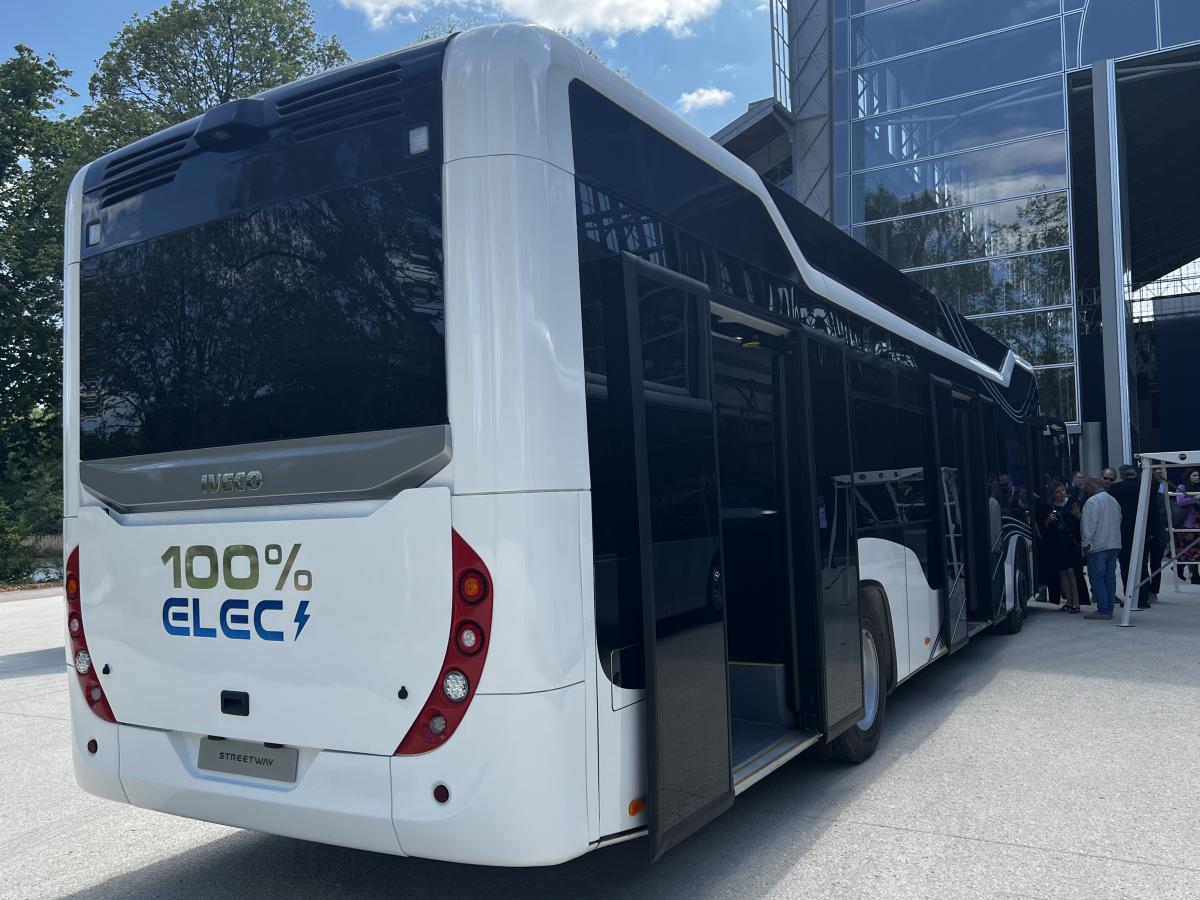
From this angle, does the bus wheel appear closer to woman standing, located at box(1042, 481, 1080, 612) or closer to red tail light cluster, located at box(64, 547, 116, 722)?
woman standing, located at box(1042, 481, 1080, 612)

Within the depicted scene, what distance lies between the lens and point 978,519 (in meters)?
9.07

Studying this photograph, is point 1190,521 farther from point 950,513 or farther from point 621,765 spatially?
point 621,765

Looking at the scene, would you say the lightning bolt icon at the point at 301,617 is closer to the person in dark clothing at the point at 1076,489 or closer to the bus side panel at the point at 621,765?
the bus side panel at the point at 621,765

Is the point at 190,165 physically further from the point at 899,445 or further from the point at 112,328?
the point at 899,445

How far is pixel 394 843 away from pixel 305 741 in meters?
0.50

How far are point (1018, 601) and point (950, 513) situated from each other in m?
3.52

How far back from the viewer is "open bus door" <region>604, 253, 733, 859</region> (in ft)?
12.1

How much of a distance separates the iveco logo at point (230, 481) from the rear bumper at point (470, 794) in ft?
3.27

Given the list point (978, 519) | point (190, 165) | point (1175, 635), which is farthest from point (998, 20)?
point (190, 165)

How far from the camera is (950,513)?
818 centimetres

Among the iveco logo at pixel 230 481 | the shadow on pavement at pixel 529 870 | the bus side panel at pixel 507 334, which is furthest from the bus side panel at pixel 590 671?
the iveco logo at pixel 230 481

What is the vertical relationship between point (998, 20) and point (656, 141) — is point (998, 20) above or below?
above

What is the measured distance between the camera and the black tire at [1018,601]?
35.6 feet

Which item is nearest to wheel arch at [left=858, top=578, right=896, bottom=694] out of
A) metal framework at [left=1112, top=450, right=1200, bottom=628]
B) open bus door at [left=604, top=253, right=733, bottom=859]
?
open bus door at [left=604, top=253, right=733, bottom=859]
